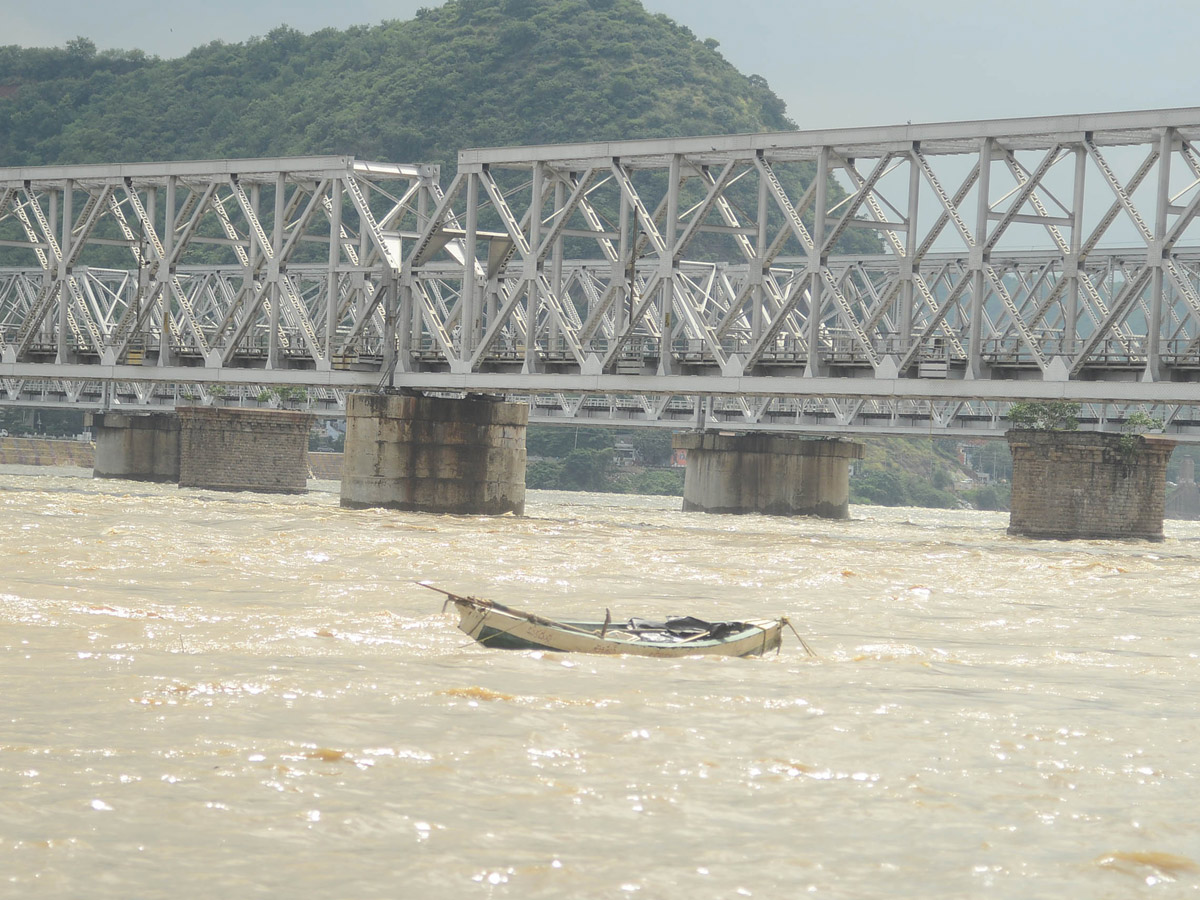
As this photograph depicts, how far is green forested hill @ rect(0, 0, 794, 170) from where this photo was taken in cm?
15900

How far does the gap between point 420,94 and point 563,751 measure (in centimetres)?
15492

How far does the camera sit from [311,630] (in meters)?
19.4

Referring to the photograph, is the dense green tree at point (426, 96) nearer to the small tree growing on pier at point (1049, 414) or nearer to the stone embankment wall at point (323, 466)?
the stone embankment wall at point (323, 466)

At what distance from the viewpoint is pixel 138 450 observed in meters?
83.4

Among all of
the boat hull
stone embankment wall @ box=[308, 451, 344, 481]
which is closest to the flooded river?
the boat hull

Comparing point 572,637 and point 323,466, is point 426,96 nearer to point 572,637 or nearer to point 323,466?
point 323,466

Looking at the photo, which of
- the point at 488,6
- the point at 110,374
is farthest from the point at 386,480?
the point at 488,6

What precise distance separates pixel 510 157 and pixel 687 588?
2160 centimetres

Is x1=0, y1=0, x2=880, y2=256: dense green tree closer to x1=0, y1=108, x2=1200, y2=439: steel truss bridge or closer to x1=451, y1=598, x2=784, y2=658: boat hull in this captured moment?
x1=0, y1=108, x2=1200, y2=439: steel truss bridge

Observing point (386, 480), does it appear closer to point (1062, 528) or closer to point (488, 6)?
point (1062, 528)

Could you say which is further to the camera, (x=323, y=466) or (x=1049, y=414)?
(x=323, y=466)

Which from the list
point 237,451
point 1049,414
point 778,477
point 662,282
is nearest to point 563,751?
point 662,282

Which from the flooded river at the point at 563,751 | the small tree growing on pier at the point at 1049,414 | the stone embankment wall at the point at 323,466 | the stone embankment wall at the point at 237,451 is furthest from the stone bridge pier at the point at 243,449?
the stone embankment wall at the point at 323,466

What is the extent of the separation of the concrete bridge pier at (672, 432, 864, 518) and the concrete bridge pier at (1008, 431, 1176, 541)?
63.4 ft
